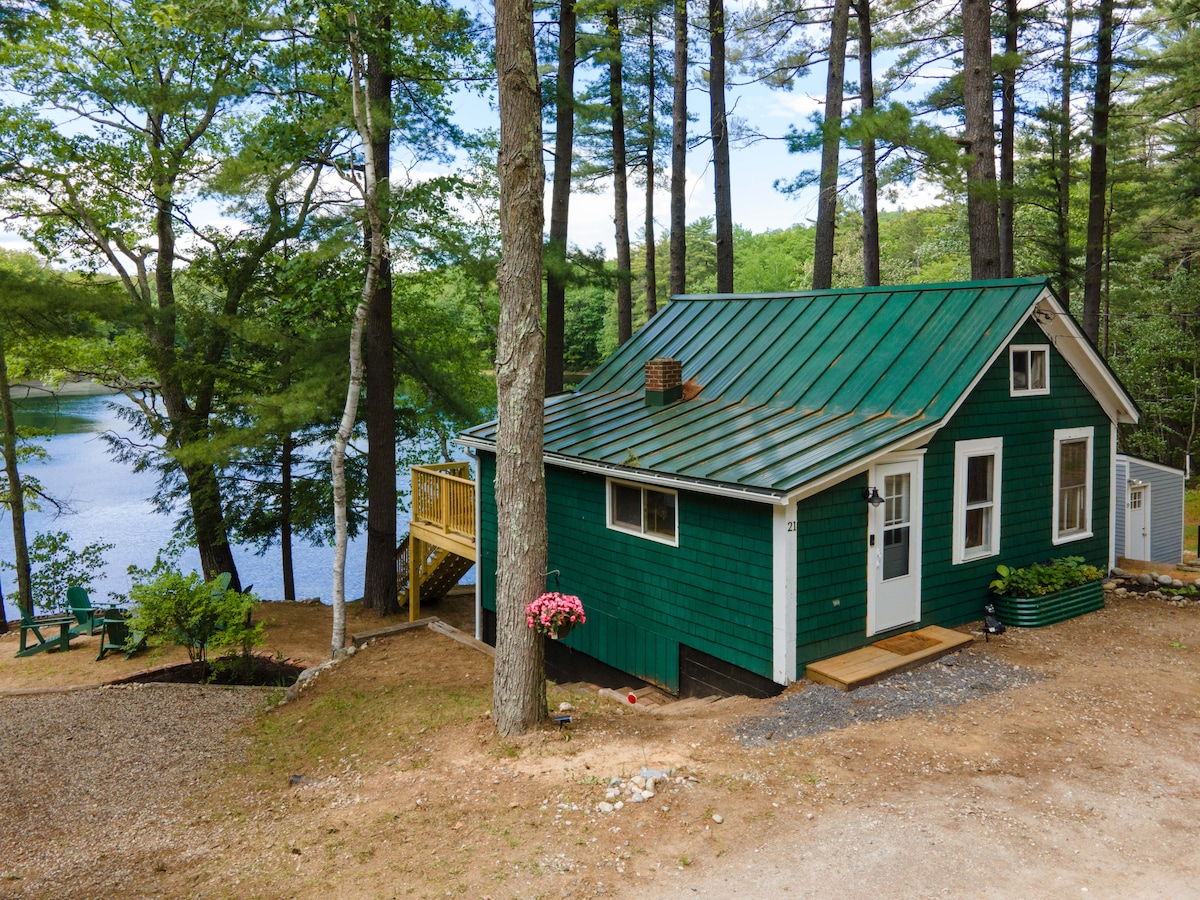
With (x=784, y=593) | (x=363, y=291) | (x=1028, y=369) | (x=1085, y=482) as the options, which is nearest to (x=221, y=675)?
(x=363, y=291)

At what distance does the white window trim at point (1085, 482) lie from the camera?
33.2 feet

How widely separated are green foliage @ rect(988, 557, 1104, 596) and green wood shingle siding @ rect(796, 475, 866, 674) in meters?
2.14

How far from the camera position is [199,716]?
9055 millimetres

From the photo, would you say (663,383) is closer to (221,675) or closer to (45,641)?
(221,675)

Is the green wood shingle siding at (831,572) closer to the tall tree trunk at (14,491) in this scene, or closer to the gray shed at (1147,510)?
the gray shed at (1147,510)

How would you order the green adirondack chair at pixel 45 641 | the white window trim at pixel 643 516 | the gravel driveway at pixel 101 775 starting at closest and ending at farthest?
the gravel driveway at pixel 101 775 → the white window trim at pixel 643 516 → the green adirondack chair at pixel 45 641

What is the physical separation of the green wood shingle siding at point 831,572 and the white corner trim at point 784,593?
0.26 feet

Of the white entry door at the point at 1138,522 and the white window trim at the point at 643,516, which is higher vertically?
the white window trim at the point at 643,516

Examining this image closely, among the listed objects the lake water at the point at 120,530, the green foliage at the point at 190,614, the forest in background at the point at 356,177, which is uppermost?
the forest in background at the point at 356,177

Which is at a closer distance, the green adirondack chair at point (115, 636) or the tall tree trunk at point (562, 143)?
the green adirondack chair at point (115, 636)

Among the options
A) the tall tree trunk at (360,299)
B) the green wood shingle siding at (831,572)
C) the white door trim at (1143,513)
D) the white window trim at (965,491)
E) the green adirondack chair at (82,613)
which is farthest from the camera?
the white door trim at (1143,513)

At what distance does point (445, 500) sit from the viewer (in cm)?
1311

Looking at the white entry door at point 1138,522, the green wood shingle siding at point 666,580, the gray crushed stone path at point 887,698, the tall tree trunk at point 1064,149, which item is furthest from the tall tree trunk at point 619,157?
the gray crushed stone path at point 887,698

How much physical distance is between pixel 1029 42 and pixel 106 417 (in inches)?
1595
